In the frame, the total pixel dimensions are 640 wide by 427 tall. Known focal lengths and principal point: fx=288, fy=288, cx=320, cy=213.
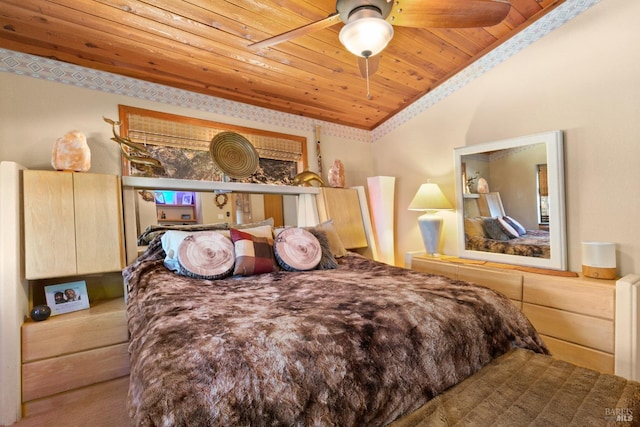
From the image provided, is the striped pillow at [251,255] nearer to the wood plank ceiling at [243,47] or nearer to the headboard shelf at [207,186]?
the headboard shelf at [207,186]

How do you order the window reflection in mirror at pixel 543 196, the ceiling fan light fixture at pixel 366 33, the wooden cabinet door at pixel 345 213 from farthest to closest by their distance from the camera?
1. the wooden cabinet door at pixel 345 213
2. the window reflection in mirror at pixel 543 196
3. the ceiling fan light fixture at pixel 366 33

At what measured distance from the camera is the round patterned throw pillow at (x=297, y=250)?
2055 millimetres

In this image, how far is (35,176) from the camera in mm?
1777

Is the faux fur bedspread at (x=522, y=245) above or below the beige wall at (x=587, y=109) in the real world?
below

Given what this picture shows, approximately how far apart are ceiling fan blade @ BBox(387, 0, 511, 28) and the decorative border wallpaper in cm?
133

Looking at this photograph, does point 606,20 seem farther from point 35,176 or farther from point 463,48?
point 35,176

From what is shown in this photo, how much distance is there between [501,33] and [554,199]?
153 centimetres

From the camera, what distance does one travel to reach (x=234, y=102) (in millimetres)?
2893

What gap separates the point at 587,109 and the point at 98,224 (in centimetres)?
367

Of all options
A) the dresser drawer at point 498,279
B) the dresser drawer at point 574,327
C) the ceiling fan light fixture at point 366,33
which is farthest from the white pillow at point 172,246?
the dresser drawer at point 574,327

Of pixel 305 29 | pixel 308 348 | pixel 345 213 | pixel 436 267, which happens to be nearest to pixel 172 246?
pixel 308 348

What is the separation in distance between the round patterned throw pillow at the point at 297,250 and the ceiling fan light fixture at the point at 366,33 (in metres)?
1.29

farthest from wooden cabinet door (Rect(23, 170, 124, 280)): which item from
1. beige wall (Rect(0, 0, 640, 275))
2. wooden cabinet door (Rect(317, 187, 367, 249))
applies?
wooden cabinet door (Rect(317, 187, 367, 249))

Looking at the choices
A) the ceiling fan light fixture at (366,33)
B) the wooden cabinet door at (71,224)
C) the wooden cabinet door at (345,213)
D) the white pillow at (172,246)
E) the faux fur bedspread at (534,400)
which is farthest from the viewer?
the wooden cabinet door at (345,213)
